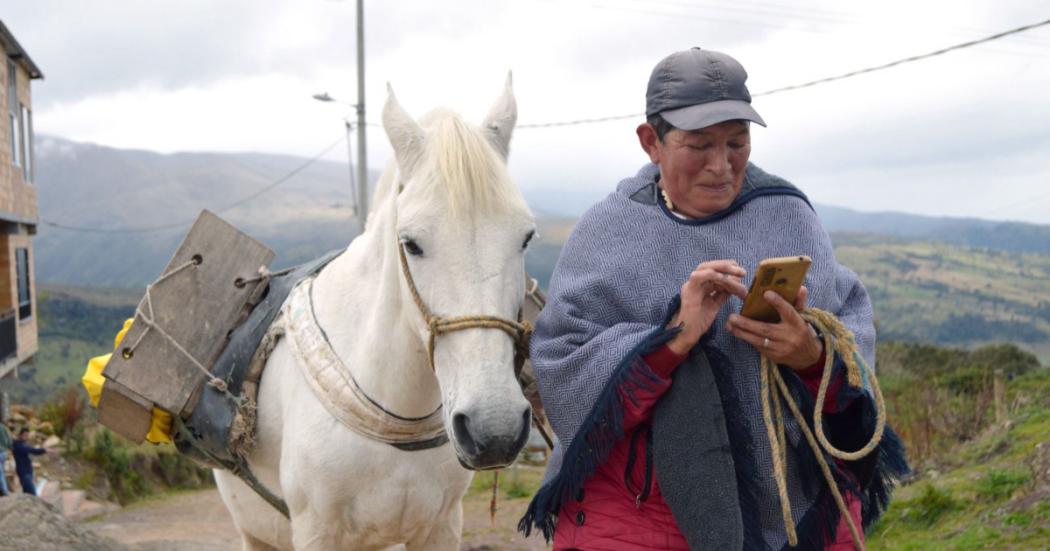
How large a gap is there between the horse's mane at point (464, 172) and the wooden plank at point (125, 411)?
4.74 ft

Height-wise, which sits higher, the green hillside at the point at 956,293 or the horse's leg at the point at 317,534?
the horse's leg at the point at 317,534

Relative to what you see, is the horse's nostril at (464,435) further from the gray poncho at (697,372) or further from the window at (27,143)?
the window at (27,143)

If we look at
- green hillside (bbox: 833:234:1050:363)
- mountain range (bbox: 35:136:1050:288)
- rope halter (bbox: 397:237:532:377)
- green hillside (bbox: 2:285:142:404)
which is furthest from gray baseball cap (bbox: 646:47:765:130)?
mountain range (bbox: 35:136:1050:288)

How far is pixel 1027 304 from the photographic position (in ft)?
82.0

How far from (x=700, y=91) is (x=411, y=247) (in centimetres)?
72

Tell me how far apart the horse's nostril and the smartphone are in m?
0.61

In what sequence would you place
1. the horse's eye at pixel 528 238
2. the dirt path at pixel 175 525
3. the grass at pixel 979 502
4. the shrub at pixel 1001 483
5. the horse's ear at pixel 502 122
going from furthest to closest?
1. the dirt path at pixel 175 525
2. the shrub at pixel 1001 483
3. the grass at pixel 979 502
4. the horse's ear at pixel 502 122
5. the horse's eye at pixel 528 238

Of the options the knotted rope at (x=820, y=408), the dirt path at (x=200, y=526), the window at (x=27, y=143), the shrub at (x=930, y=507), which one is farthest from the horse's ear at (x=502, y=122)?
the window at (x=27, y=143)

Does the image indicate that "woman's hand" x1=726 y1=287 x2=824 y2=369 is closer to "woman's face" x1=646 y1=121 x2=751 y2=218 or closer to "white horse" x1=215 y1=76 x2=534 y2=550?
"woman's face" x1=646 y1=121 x2=751 y2=218

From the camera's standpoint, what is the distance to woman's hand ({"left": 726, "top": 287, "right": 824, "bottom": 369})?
1729mm

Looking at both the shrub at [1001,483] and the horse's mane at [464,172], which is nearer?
the horse's mane at [464,172]

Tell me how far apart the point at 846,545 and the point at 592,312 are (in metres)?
0.78

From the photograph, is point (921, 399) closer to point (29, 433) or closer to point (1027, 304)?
point (29, 433)

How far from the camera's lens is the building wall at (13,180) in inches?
598
